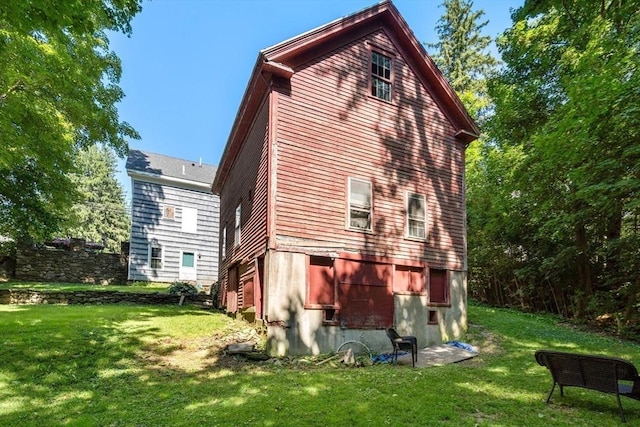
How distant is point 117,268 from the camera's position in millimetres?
A: 22109

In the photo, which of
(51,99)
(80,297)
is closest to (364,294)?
(80,297)

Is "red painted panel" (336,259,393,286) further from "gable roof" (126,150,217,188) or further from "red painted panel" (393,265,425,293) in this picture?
"gable roof" (126,150,217,188)

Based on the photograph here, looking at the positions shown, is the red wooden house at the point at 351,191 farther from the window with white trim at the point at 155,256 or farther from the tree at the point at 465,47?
the tree at the point at 465,47

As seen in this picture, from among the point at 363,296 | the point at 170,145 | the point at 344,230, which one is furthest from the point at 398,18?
A: the point at 170,145

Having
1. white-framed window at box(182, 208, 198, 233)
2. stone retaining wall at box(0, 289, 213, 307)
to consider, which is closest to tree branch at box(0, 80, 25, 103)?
stone retaining wall at box(0, 289, 213, 307)

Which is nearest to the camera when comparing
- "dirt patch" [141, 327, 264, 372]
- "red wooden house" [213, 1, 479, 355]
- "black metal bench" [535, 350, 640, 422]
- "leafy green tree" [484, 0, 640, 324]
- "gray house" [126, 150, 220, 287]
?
"black metal bench" [535, 350, 640, 422]

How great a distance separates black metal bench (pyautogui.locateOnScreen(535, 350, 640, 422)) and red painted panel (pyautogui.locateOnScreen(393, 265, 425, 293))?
5357mm

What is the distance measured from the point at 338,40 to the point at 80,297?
14233 millimetres

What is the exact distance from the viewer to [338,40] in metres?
11.4

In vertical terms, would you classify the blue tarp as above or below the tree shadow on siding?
below

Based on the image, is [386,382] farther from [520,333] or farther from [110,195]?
[110,195]

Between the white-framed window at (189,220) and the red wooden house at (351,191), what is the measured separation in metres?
11.3

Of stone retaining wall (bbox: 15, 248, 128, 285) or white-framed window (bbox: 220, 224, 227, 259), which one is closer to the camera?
white-framed window (bbox: 220, 224, 227, 259)

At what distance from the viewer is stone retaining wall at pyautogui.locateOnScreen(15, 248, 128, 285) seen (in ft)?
65.7
